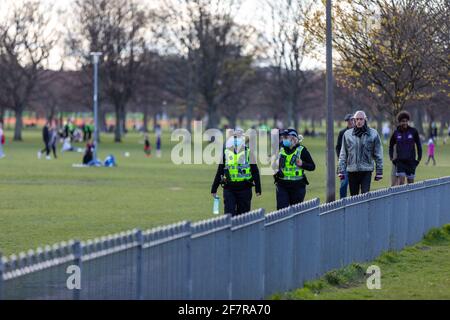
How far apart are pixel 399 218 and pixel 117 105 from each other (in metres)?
75.0

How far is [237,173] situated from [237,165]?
4.2 inches

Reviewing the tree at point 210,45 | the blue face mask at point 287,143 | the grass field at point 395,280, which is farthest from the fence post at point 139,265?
the tree at point 210,45

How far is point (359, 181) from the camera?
59.5 feet

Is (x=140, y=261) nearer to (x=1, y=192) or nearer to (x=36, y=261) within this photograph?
(x=36, y=261)

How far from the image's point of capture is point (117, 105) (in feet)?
301

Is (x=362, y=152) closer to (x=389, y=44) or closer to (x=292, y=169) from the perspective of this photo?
(x=292, y=169)

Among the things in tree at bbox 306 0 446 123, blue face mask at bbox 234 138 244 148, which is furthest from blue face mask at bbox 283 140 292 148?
tree at bbox 306 0 446 123

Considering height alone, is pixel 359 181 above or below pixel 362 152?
below

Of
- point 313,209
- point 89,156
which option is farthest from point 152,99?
point 313,209

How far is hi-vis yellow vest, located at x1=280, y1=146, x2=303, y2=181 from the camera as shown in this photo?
1639 centimetres

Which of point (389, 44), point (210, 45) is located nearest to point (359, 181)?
point (389, 44)

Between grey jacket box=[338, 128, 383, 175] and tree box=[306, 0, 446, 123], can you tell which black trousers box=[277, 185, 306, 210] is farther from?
tree box=[306, 0, 446, 123]

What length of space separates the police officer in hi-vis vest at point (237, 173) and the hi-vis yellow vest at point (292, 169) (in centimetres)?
74

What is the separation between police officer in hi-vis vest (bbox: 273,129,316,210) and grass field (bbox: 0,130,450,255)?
3.51 m
